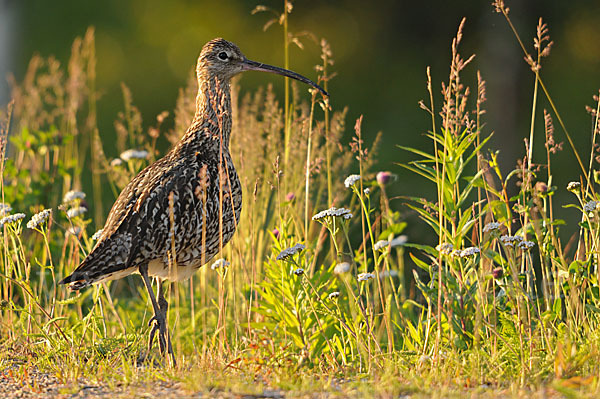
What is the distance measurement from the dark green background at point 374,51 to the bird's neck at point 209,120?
5.54 meters

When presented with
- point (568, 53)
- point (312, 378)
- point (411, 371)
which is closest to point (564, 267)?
point (411, 371)

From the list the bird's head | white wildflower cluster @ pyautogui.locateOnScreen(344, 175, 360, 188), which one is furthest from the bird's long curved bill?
white wildflower cluster @ pyautogui.locateOnScreen(344, 175, 360, 188)

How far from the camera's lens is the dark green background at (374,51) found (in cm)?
1034

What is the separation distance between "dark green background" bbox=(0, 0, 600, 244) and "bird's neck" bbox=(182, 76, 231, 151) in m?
5.54

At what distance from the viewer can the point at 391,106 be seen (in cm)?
1658

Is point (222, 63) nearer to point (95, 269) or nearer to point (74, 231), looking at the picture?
point (74, 231)

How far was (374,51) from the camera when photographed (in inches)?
594

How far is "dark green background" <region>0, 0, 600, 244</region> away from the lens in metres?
10.3

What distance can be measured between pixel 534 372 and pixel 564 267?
1.92 ft

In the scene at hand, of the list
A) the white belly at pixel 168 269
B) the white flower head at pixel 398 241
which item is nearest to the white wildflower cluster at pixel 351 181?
the white flower head at pixel 398 241

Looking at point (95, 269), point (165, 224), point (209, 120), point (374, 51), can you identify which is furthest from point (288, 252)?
point (374, 51)

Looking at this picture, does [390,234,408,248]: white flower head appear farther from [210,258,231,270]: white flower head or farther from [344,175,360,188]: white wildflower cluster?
[210,258,231,270]: white flower head

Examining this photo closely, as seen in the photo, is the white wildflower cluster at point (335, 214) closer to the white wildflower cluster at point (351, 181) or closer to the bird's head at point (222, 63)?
the white wildflower cluster at point (351, 181)

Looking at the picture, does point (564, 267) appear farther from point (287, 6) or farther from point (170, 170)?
point (287, 6)
